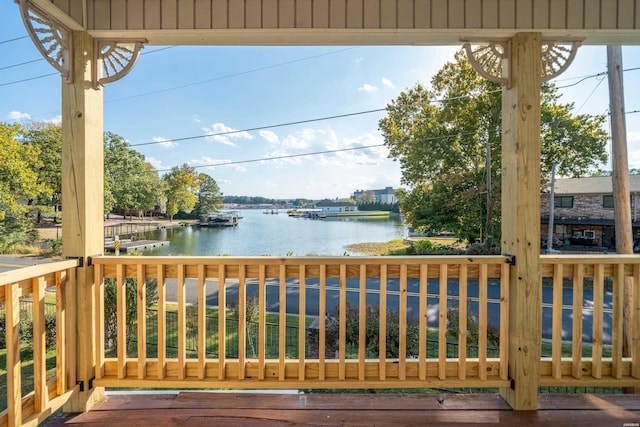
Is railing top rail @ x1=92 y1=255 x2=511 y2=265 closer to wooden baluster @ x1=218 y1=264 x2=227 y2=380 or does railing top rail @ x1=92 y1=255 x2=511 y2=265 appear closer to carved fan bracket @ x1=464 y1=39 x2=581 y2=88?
wooden baluster @ x1=218 y1=264 x2=227 y2=380

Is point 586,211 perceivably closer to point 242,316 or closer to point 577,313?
point 577,313

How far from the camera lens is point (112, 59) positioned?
1762 mm

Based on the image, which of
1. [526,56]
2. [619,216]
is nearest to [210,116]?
[526,56]

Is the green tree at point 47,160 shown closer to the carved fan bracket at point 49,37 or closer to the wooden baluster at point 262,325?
the carved fan bracket at point 49,37

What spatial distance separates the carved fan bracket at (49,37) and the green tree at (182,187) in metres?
1.55

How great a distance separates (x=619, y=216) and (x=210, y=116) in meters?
4.18

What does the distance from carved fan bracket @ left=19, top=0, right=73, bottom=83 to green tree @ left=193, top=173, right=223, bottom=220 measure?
5.16ft

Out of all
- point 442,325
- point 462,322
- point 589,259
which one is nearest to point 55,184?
point 442,325

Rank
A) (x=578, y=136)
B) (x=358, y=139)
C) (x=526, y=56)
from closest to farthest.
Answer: (x=526, y=56) → (x=358, y=139) → (x=578, y=136)

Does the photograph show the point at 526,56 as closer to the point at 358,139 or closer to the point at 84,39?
the point at 358,139

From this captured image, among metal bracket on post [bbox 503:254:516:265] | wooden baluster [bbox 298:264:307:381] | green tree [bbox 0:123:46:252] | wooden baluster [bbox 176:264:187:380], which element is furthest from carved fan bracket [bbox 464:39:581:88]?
green tree [bbox 0:123:46:252]

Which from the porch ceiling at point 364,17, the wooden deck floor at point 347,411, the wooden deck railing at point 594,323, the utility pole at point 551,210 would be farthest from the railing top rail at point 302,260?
the utility pole at point 551,210

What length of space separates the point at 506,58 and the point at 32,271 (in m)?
2.77

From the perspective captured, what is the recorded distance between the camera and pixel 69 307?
5.34 ft
